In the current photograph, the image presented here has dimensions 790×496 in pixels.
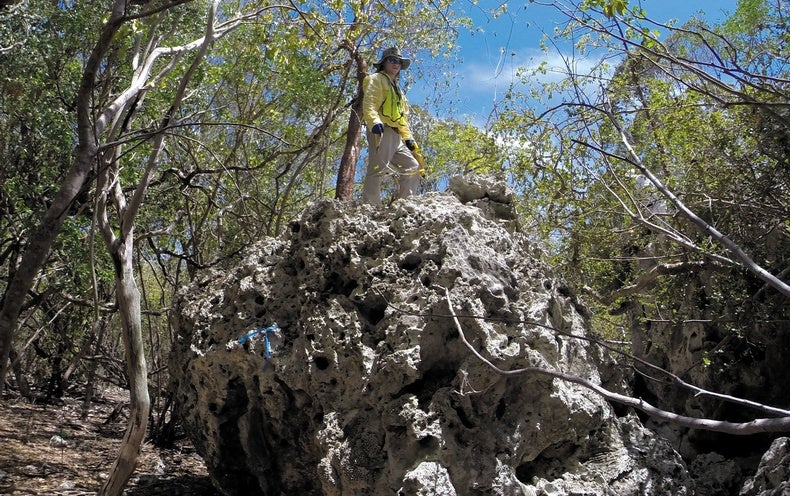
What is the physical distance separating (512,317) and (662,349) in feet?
12.4

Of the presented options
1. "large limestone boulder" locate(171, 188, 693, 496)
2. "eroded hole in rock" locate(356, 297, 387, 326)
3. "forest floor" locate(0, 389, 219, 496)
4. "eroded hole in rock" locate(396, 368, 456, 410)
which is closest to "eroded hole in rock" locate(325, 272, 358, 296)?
"large limestone boulder" locate(171, 188, 693, 496)

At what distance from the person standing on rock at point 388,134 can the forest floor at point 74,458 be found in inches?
118

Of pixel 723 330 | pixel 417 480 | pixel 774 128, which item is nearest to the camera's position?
pixel 417 480

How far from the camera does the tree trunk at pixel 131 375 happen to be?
18.5ft

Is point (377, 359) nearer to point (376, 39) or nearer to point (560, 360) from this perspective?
point (560, 360)

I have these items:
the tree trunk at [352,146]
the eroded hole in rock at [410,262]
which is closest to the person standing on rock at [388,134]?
the eroded hole in rock at [410,262]

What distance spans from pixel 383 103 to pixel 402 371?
2878 mm

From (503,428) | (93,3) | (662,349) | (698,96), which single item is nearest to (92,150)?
(503,428)

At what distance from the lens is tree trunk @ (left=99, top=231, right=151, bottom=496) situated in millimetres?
5652

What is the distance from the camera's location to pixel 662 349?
8.16 m

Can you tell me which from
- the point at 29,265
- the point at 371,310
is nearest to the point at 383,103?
the point at 371,310

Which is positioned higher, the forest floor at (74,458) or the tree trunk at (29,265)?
the tree trunk at (29,265)

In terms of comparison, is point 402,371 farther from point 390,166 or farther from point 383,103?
point 383,103

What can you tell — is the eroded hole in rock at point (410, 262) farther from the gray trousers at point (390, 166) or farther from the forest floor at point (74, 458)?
the forest floor at point (74, 458)
